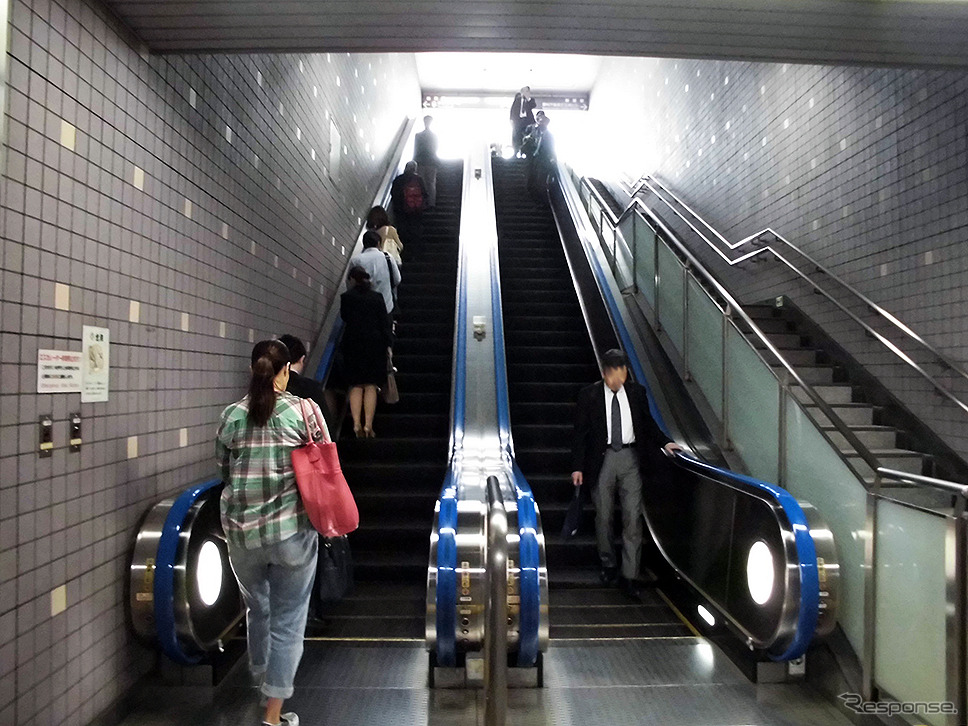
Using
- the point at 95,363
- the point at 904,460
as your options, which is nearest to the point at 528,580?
the point at 95,363

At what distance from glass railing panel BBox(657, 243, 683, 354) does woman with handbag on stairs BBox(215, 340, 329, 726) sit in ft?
12.3

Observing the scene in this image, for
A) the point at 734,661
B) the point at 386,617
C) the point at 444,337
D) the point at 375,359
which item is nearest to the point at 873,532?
the point at 734,661

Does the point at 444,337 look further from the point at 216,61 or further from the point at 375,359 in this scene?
the point at 216,61

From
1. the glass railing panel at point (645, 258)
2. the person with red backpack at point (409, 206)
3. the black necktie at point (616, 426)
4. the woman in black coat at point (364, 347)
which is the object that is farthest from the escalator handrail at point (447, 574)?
the person with red backpack at point (409, 206)

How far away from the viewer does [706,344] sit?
4969 millimetres

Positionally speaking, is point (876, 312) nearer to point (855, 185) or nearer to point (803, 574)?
point (855, 185)

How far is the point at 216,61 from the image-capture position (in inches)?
154

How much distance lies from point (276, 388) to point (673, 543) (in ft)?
9.58

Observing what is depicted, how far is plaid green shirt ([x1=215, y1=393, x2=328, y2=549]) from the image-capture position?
2559 mm

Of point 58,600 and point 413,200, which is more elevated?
point 413,200

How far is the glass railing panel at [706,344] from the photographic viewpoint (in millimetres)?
4715

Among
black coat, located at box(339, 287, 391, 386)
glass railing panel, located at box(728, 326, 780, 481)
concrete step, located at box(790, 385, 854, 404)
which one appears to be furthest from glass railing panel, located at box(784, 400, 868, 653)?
black coat, located at box(339, 287, 391, 386)

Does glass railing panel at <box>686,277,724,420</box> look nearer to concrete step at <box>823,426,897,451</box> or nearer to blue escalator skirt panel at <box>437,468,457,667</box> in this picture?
concrete step at <box>823,426,897,451</box>

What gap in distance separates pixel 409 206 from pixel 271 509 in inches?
274
